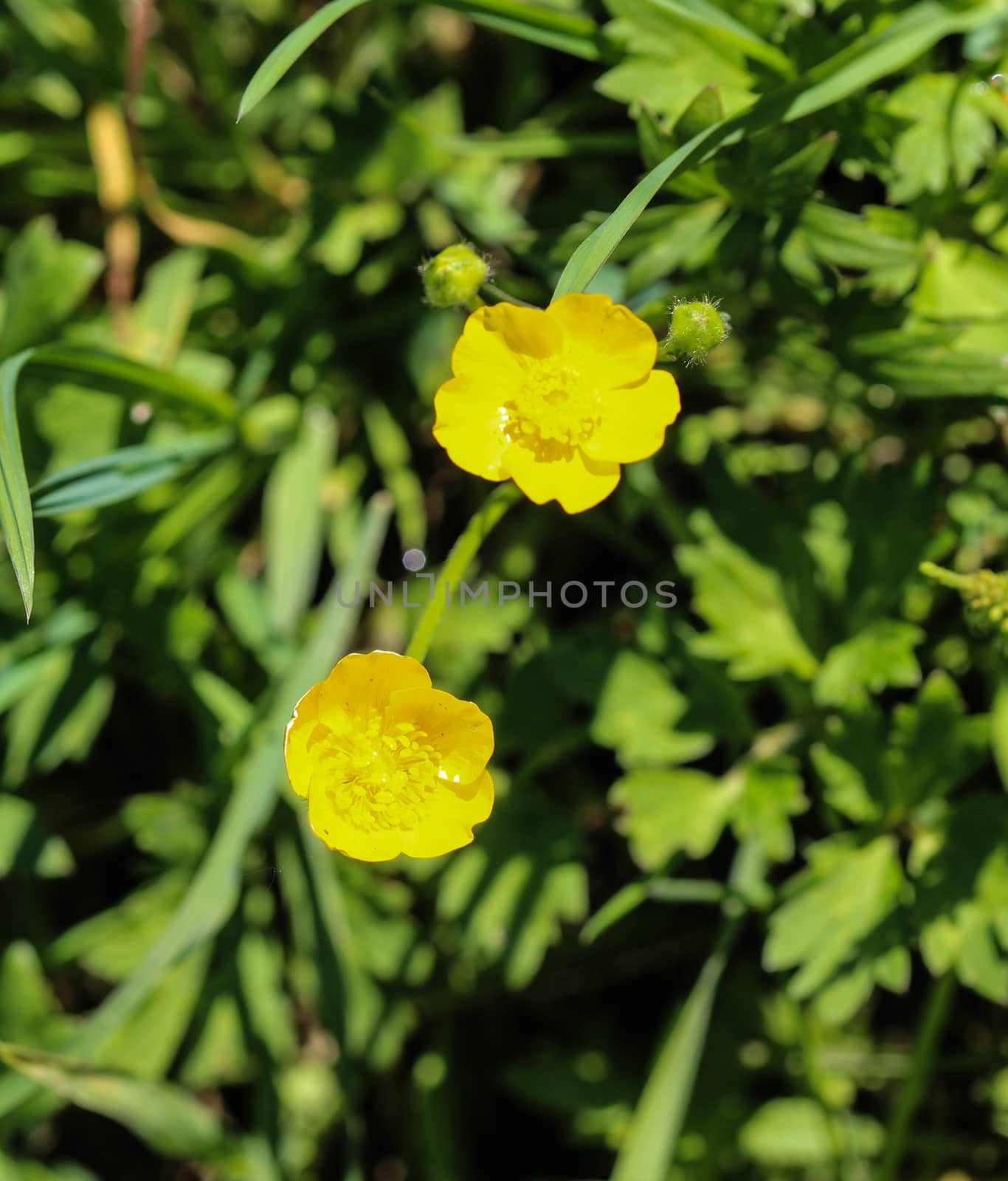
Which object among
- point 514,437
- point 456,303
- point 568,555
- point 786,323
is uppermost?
point 456,303

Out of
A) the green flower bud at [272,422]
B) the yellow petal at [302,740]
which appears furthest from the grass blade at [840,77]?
the green flower bud at [272,422]

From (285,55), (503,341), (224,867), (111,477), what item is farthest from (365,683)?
(285,55)

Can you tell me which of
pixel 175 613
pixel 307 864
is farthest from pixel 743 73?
pixel 307 864

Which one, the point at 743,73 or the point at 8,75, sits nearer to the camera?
the point at 743,73

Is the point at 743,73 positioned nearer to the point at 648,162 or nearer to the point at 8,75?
the point at 648,162

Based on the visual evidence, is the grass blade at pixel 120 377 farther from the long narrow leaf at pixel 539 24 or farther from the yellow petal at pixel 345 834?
the yellow petal at pixel 345 834

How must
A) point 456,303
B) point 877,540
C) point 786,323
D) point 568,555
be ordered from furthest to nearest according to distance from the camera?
1. point 568,555
2. point 786,323
3. point 877,540
4. point 456,303

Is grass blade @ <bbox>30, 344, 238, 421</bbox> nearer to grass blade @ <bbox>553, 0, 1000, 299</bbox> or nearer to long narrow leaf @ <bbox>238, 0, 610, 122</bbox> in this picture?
long narrow leaf @ <bbox>238, 0, 610, 122</bbox>

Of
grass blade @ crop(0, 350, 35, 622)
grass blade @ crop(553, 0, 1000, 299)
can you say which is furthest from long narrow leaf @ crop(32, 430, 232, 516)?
grass blade @ crop(553, 0, 1000, 299)
